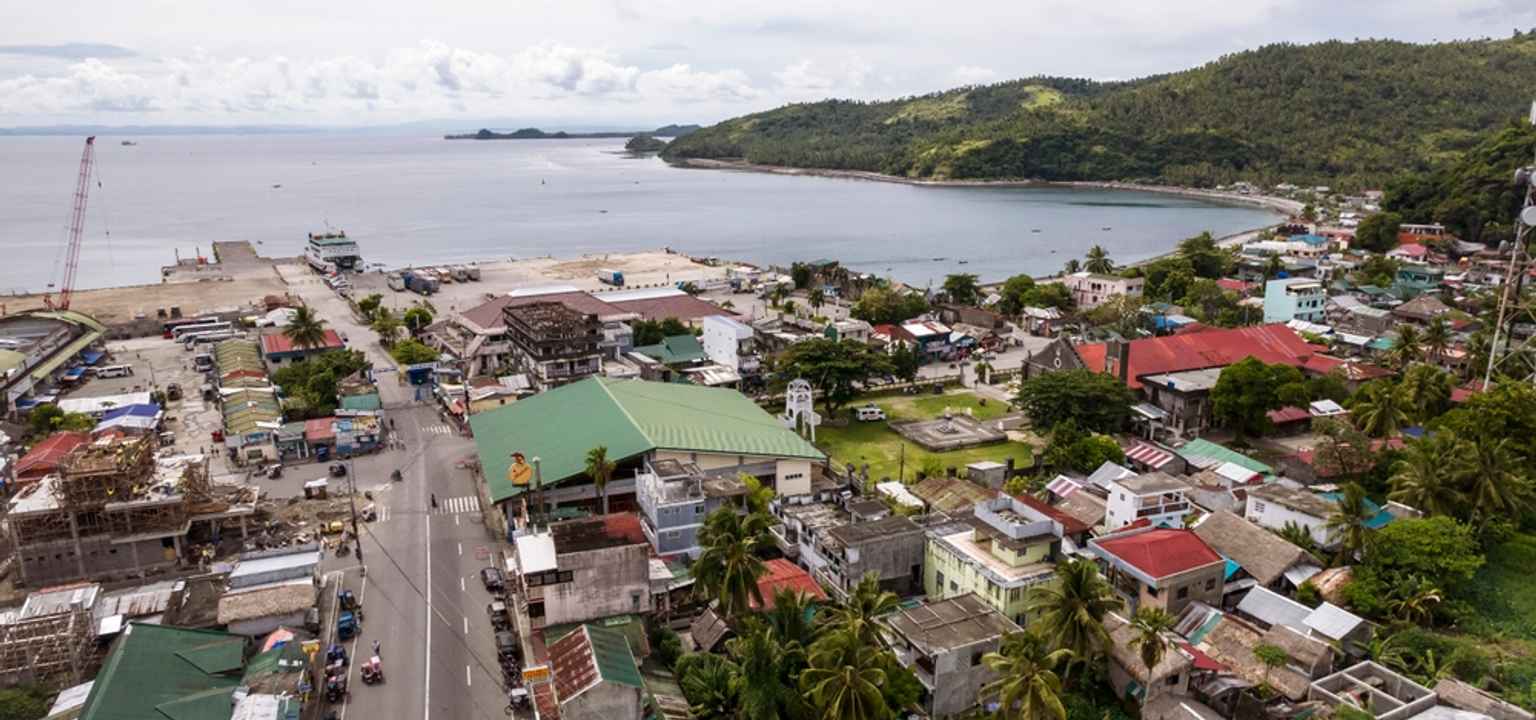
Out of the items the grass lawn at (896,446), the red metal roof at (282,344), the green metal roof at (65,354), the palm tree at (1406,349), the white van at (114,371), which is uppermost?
the palm tree at (1406,349)

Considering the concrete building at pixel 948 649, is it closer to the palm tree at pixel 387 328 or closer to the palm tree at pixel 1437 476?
the palm tree at pixel 1437 476

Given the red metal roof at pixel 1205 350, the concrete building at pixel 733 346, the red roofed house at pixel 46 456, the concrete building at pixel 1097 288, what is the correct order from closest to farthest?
the red roofed house at pixel 46 456, the red metal roof at pixel 1205 350, the concrete building at pixel 733 346, the concrete building at pixel 1097 288

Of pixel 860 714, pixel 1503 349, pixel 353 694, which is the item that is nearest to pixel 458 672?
pixel 353 694

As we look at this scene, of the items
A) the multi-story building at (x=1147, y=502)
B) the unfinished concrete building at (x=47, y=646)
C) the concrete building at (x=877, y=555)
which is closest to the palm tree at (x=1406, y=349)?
the multi-story building at (x=1147, y=502)

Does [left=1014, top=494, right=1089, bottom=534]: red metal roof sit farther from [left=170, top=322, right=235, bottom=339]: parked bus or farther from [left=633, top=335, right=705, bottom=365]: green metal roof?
[left=170, top=322, right=235, bottom=339]: parked bus

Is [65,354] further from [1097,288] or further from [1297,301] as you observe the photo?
[1297,301]

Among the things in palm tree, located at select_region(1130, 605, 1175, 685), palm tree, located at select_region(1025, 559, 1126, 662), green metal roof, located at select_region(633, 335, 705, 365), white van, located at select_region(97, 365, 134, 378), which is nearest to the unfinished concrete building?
palm tree, located at select_region(1025, 559, 1126, 662)

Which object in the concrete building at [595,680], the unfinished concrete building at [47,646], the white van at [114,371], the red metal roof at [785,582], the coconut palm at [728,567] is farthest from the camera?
the white van at [114,371]
